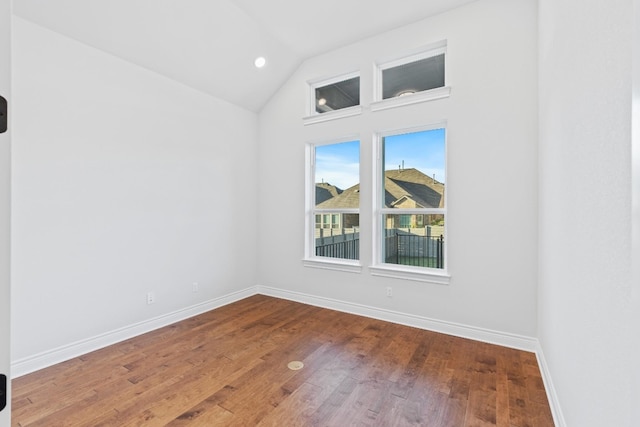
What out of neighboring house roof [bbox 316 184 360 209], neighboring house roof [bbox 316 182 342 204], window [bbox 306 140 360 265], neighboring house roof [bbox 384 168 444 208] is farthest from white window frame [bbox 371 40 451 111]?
neighboring house roof [bbox 316 182 342 204]

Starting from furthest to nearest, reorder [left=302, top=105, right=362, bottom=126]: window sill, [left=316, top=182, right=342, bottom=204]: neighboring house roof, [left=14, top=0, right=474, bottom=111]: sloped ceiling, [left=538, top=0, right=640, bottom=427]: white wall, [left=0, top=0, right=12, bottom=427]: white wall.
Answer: [left=316, top=182, right=342, bottom=204]: neighboring house roof, [left=302, top=105, right=362, bottom=126]: window sill, [left=14, top=0, right=474, bottom=111]: sloped ceiling, [left=538, top=0, right=640, bottom=427]: white wall, [left=0, top=0, right=12, bottom=427]: white wall

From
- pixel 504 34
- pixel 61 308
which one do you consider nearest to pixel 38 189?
pixel 61 308

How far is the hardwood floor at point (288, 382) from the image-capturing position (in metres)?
1.96

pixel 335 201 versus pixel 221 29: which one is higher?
pixel 221 29

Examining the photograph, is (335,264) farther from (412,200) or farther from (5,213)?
(5,213)

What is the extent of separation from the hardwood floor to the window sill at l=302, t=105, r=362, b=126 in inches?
103

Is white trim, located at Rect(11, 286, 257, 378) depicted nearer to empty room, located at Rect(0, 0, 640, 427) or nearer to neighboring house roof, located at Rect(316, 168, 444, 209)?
empty room, located at Rect(0, 0, 640, 427)

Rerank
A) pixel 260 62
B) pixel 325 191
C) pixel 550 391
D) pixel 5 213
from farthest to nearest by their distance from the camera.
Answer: pixel 325 191
pixel 260 62
pixel 550 391
pixel 5 213

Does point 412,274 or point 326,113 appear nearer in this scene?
point 412,274

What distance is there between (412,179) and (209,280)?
113 inches

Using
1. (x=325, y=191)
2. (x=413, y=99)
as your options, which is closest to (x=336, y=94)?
(x=413, y=99)

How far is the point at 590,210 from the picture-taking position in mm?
1278

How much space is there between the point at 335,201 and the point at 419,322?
1.85 metres

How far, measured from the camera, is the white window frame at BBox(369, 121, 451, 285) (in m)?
3.27
